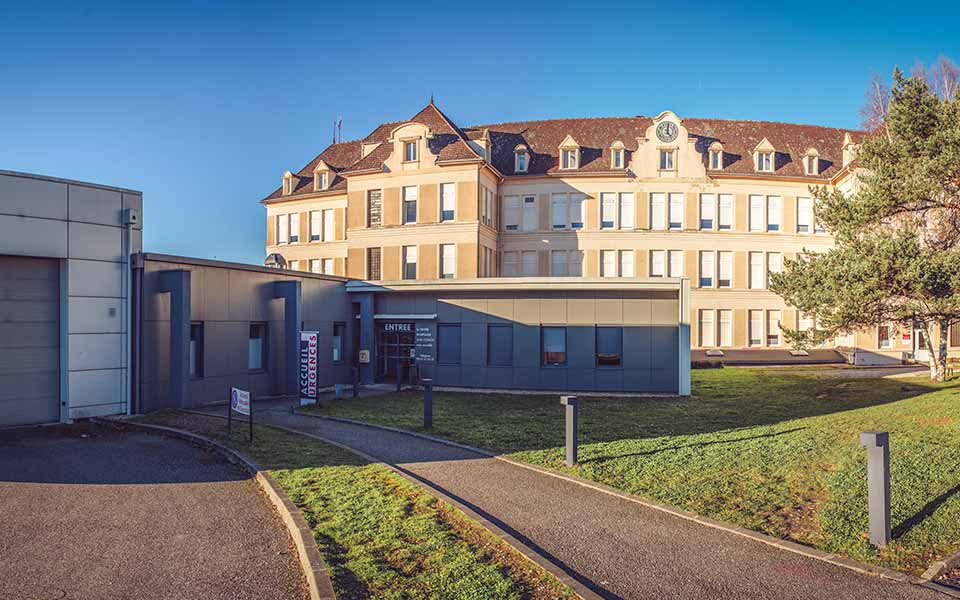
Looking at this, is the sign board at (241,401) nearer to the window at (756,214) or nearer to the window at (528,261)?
the window at (528,261)

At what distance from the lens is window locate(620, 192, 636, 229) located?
4497 centimetres

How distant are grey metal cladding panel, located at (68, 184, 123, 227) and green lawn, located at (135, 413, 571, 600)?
9.70m

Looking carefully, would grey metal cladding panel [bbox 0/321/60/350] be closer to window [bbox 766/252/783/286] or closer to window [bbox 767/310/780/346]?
window [bbox 767/310/780/346]

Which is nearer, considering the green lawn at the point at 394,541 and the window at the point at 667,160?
the green lawn at the point at 394,541

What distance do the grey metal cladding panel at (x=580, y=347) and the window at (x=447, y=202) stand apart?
16.5 metres

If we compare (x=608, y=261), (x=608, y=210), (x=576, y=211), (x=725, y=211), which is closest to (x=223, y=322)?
(x=576, y=211)

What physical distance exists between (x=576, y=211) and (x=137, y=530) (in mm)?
39230

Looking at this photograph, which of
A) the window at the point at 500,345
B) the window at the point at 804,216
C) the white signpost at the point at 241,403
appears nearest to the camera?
the white signpost at the point at 241,403

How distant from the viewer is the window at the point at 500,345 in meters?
26.1

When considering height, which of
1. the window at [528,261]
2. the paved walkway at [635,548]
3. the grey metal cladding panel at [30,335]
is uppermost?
the window at [528,261]

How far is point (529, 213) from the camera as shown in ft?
Result: 149

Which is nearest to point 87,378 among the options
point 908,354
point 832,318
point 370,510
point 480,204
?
point 370,510

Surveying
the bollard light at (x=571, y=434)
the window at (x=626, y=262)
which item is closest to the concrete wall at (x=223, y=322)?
the bollard light at (x=571, y=434)

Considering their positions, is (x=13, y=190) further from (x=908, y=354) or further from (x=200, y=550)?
(x=908, y=354)
